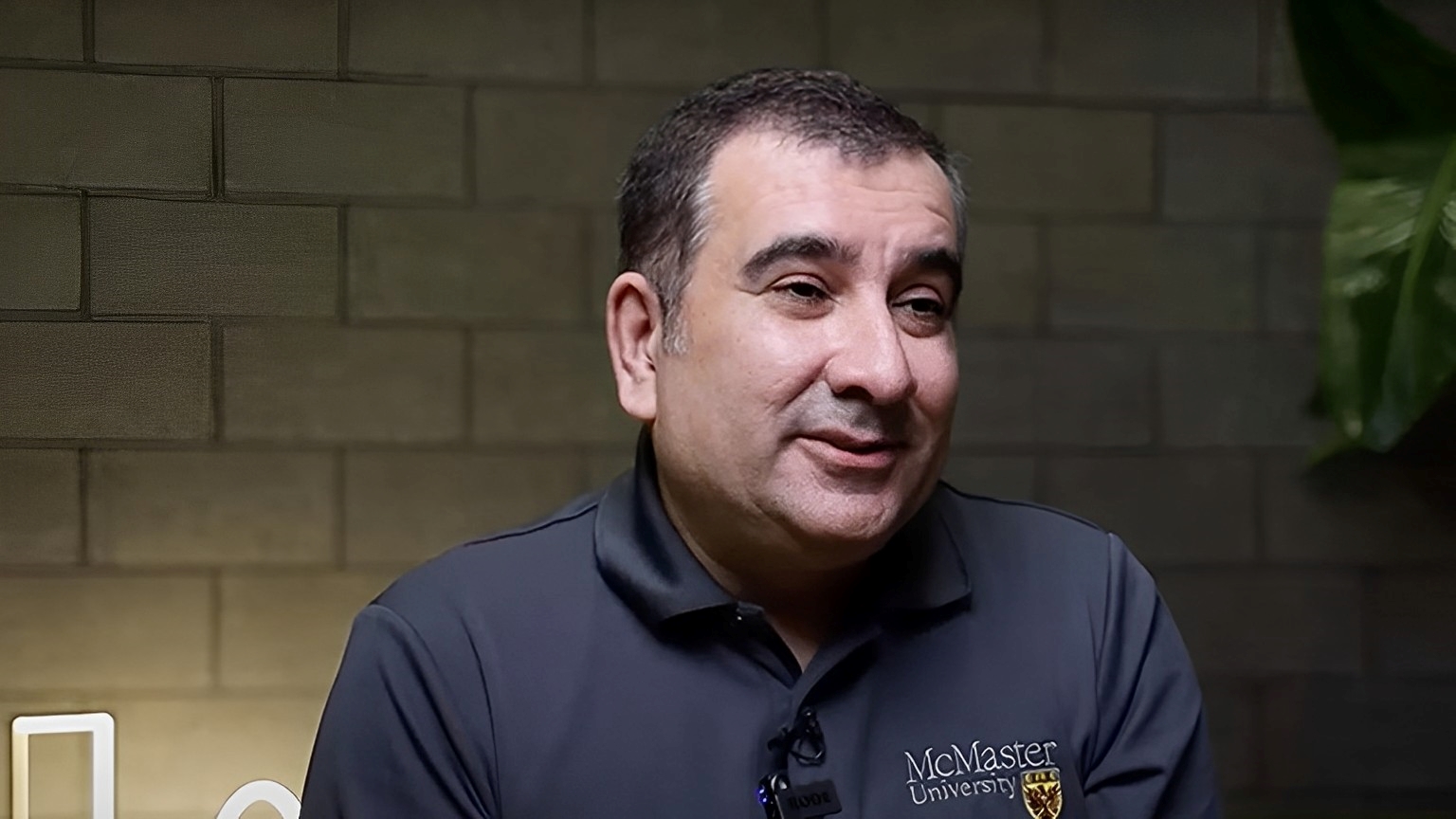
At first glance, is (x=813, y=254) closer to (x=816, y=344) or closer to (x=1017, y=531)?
(x=816, y=344)

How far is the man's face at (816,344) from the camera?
1.25 m

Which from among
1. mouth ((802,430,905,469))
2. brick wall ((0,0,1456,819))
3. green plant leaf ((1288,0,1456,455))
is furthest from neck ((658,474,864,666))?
green plant leaf ((1288,0,1456,455))

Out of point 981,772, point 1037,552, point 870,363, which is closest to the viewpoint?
point 870,363

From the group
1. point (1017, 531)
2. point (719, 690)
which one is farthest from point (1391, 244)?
point (719, 690)

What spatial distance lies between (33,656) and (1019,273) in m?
1.34

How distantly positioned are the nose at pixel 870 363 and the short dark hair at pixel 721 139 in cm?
14

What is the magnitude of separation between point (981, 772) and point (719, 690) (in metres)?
0.24

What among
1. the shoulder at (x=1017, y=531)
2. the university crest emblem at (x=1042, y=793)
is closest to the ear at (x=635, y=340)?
the shoulder at (x=1017, y=531)

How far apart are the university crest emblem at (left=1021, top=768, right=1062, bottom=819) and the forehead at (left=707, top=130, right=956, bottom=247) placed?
48 cm

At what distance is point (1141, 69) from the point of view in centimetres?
210

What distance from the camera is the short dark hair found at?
130 cm

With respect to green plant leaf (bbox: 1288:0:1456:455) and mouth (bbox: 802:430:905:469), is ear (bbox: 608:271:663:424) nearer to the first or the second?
mouth (bbox: 802:430:905:469)

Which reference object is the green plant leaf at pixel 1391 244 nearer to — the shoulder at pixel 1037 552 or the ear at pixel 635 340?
the shoulder at pixel 1037 552

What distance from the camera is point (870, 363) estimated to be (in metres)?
1.24
